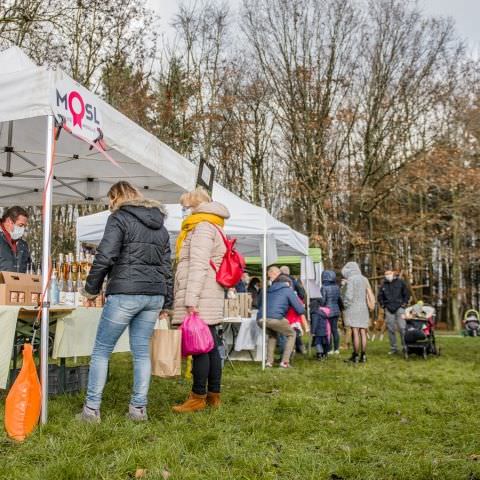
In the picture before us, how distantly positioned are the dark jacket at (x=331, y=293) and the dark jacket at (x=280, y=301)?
227 centimetres

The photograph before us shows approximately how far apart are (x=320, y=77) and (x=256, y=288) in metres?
11.2

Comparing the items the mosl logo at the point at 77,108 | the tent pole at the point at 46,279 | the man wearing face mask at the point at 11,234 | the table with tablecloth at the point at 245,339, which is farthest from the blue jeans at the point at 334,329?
the tent pole at the point at 46,279

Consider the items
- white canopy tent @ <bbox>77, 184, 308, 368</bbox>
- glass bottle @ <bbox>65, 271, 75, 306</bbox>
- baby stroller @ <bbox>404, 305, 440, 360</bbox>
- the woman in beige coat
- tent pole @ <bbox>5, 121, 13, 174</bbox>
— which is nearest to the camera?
the woman in beige coat

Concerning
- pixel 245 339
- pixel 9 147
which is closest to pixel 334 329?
pixel 245 339

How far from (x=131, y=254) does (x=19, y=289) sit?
97cm

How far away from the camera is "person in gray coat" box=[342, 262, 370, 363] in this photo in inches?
412

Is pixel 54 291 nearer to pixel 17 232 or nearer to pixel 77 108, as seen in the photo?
pixel 17 232

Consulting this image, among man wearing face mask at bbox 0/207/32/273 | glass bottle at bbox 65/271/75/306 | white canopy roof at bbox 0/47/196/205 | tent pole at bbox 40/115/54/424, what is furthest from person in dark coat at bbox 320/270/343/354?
tent pole at bbox 40/115/54/424

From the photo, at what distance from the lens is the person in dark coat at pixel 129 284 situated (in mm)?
4387

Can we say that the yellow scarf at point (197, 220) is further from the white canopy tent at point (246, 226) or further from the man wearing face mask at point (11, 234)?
the white canopy tent at point (246, 226)

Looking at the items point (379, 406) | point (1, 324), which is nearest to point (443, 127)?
point (379, 406)

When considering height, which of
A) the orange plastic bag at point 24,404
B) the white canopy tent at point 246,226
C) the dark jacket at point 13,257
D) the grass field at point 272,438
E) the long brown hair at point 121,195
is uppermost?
the white canopy tent at point 246,226

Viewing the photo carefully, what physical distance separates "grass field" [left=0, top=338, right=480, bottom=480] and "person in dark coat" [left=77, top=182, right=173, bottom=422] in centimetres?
30

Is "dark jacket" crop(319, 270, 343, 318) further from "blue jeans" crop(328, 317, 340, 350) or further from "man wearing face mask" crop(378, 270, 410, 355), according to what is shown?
"man wearing face mask" crop(378, 270, 410, 355)
